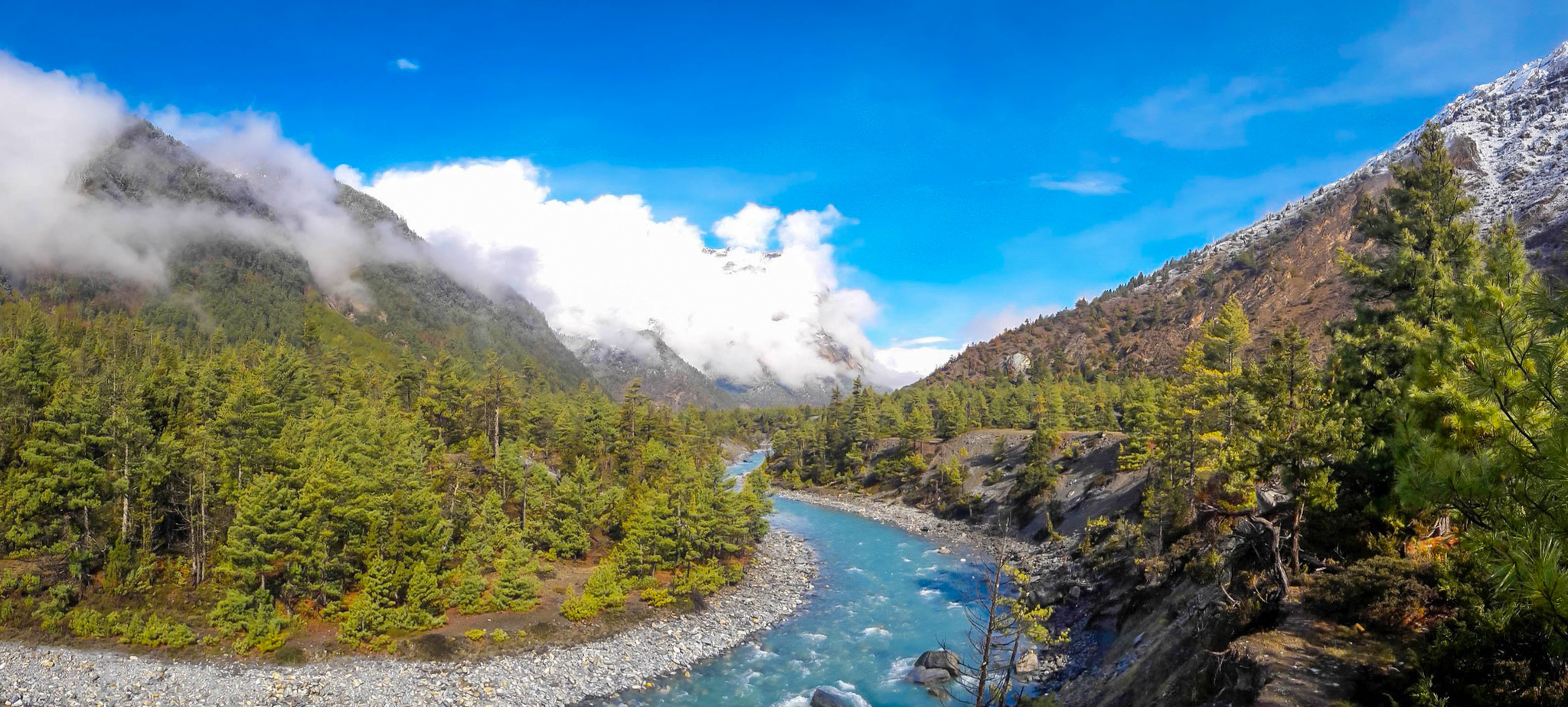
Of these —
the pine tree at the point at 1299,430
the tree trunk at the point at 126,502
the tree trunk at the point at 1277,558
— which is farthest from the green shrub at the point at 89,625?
the pine tree at the point at 1299,430

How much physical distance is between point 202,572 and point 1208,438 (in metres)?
60.0

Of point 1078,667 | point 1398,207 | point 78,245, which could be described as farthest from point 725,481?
point 78,245

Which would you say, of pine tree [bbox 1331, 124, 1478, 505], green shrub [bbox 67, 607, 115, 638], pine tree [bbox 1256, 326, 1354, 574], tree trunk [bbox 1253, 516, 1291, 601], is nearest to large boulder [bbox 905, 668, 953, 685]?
tree trunk [bbox 1253, 516, 1291, 601]

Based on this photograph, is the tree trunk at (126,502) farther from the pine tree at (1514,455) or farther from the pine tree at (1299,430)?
the pine tree at (1299,430)

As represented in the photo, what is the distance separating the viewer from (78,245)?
168 meters

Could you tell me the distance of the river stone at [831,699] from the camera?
28.5 m

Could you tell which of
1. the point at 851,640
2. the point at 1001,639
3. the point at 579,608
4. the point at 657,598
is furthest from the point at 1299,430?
the point at 579,608

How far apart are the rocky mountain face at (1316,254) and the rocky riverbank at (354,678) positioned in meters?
136

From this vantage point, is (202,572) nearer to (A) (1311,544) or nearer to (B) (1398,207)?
(A) (1311,544)

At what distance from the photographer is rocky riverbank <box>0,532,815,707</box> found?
26156mm

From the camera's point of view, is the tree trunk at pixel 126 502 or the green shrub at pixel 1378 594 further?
the tree trunk at pixel 126 502

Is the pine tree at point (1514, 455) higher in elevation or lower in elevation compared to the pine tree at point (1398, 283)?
lower

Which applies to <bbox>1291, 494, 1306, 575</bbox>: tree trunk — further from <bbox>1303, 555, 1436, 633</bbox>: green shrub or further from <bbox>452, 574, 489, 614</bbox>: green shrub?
<bbox>452, 574, 489, 614</bbox>: green shrub

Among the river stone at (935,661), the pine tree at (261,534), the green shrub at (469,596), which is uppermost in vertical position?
the pine tree at (261,534)
